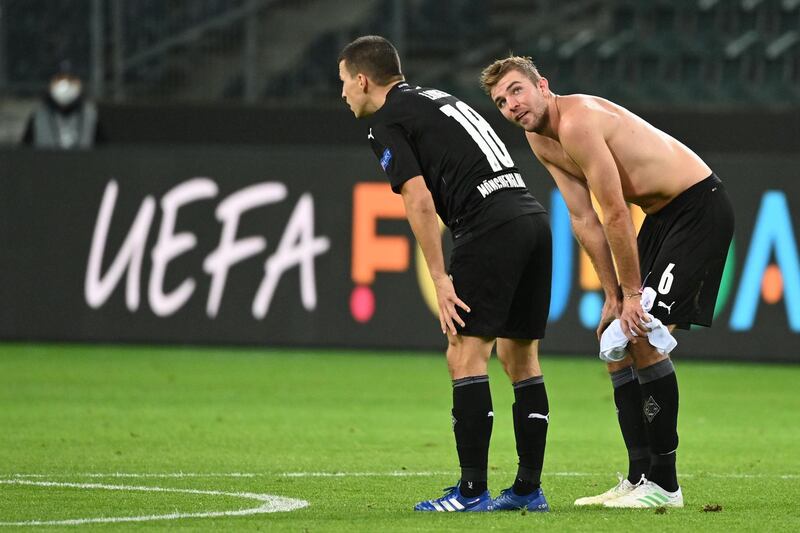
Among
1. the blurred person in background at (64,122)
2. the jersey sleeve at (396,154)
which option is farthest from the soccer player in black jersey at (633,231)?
the blurred person in background at (64,122)

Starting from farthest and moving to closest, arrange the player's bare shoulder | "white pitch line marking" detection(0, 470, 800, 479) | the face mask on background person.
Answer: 1. the face mask on background person
2. "white pitch line marking" detection(0, 470, 800, 479)
3. the player's bare shoulder

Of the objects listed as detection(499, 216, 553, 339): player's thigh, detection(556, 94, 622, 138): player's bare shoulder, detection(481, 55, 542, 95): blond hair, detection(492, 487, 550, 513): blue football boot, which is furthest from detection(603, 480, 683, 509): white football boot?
detection(481, 55, 542, 95): blond hair

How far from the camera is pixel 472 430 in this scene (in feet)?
19.9

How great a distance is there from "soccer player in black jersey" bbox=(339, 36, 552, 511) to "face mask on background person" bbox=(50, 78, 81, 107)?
9.19 metres

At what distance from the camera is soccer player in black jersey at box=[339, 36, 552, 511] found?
606 cm

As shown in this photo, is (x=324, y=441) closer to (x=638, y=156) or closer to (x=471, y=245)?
(x=471, y=245)

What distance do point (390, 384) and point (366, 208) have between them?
2.61 metres

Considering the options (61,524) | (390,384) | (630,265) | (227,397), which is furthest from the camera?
(390,384)

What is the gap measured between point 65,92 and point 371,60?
9.39m

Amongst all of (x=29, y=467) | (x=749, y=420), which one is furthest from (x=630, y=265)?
(x=749, y=420)

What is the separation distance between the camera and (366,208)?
46.3 ft

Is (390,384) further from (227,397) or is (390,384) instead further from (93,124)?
(93,124)

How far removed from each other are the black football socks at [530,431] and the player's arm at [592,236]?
16.9 inches

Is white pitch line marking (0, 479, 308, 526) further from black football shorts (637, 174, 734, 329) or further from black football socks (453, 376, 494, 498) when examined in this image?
black football shorts (637, 174, 734, 329)
